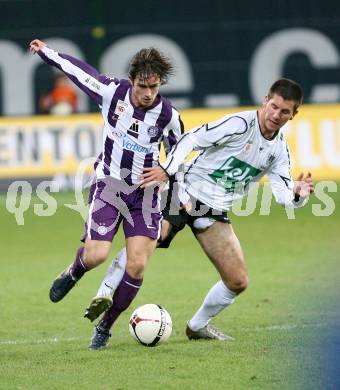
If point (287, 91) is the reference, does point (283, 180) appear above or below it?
below

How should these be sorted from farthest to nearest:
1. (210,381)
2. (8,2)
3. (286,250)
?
(8,2), (286,250), (210,381)

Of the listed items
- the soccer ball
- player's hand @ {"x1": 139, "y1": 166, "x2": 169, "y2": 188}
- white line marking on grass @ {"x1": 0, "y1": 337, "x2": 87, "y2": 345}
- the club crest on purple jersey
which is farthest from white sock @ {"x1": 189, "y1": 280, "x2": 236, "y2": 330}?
the club crest on purple jersey

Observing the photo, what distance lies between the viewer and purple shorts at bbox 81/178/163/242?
8.33 metres

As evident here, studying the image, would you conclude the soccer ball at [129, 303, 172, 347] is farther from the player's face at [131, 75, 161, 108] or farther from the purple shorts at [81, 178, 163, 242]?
the player's face at [131, 75, 161, 108]

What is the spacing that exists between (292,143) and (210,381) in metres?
12.3

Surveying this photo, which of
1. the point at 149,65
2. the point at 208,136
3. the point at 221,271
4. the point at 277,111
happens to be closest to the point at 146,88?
the point at 149,65

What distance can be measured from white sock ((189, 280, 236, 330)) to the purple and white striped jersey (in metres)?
1.10

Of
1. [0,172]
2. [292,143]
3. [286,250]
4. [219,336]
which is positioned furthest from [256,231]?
[219,336]

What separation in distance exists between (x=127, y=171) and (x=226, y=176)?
80cm

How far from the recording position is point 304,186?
8258mm

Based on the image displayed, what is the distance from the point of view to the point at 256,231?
52.1 feet

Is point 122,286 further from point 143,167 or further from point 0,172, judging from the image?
point 0,172

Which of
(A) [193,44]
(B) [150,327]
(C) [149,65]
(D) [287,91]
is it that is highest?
(C) [149,65]

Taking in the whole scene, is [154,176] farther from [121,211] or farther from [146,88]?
[146,88]
